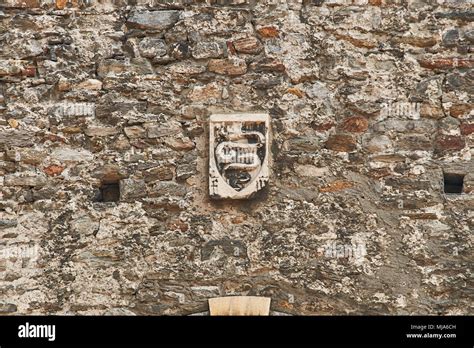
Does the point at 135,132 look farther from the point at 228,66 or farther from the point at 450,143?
the point at 450,143

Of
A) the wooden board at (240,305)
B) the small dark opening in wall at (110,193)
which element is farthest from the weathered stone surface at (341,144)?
the small dark opening in wall at (110,193)

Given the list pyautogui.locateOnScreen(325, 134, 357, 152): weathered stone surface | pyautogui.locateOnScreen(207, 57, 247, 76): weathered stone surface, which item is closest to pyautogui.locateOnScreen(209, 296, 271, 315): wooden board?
pyautogui.locateOnScreen(325, 134, 357, 152): weathered stone surface

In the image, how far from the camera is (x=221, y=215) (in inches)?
252

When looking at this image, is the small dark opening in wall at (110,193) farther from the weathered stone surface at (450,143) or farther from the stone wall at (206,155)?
the weathered stone surface at (450,143)

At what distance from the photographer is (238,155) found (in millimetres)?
6352

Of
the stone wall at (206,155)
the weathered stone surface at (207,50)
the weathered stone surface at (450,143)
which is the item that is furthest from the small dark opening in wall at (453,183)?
the weathered stone surface at (207,50)

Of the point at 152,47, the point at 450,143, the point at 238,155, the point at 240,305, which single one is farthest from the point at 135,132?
the point at 450,143

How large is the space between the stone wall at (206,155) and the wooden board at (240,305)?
50 mm

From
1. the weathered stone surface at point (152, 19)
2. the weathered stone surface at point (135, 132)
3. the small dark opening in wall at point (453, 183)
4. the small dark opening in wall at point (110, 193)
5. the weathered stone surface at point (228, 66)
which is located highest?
the weathered stone surface at point (152, 19)

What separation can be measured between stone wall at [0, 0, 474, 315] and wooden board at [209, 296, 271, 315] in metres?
0.05

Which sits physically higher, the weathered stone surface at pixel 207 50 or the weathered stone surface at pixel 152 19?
the weathered stone surface at pixel 152 19

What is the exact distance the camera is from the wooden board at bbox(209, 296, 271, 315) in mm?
6363

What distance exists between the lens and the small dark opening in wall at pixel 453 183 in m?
6.41

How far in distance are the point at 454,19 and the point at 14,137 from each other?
2560mm
